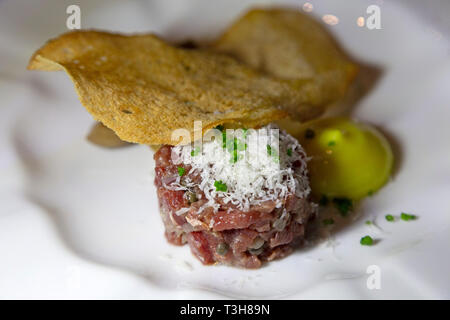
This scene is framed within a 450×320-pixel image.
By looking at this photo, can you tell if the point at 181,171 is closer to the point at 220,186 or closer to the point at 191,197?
the point at 191,197

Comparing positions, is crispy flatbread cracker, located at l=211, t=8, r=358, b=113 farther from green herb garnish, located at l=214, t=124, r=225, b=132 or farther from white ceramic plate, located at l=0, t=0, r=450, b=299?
green herb garnish, located at l=214, t=124, r=225, b=132

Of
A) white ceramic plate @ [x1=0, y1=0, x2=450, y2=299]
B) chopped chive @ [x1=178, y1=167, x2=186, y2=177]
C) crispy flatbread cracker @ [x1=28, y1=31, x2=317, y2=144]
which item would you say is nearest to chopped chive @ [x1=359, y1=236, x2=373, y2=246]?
white ceramic plate @ [x1=0, y1=0, x2=450, y2=299]

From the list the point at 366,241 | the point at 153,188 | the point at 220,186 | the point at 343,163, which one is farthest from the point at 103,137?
the point at 366,241

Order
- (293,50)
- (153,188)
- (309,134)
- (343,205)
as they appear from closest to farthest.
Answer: (343,205), (309,134), (153,188), (293,50)

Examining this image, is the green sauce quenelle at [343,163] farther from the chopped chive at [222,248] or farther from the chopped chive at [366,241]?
the chopped chive at [222,248]

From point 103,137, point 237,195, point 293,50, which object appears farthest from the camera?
point 293,50
